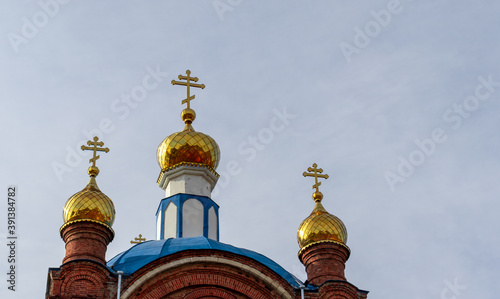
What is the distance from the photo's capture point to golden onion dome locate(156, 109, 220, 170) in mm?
22281

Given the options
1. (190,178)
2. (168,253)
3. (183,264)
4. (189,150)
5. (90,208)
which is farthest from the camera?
(189,150)

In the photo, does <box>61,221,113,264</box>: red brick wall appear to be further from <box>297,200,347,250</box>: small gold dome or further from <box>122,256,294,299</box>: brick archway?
<box>297,200,347,250</box>: small gold dome

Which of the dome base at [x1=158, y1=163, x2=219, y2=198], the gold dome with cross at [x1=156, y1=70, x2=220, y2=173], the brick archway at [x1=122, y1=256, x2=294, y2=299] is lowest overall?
the brick archway at [x1=122, y1=256, x2=294, y2=299]

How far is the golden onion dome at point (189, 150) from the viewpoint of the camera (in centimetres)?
2228

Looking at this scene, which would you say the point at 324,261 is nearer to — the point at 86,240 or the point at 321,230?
the point at 321,230

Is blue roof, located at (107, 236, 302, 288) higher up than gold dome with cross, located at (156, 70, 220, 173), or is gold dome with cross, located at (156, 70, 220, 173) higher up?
gold dome with cross, located at (156, 70, 220, 173)

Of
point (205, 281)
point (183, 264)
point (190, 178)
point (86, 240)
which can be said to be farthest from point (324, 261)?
point (86, 240)

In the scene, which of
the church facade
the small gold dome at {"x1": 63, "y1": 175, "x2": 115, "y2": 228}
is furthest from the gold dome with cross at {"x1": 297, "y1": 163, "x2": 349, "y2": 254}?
the small gold dome at {"x1": 63, "y1": 175, "x2": 115, "y2": 228}

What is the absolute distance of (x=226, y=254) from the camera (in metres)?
18.1

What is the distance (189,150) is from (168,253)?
4.55m

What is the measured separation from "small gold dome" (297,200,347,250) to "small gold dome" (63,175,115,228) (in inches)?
157

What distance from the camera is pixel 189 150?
2230 cm

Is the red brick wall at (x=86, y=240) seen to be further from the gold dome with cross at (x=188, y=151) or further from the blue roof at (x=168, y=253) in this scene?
the gold dome with cross at (x=188, y=151)

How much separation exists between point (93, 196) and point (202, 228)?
3204 mm
